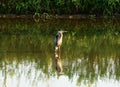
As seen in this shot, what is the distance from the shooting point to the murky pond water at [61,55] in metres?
11.2

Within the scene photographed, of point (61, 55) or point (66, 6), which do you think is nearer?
point (61, 55)

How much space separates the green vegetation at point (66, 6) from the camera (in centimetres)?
2323

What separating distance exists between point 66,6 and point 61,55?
32.3 feet

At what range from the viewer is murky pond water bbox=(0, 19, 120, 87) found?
1123cm

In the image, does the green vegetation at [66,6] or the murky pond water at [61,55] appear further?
the green vegetation at [66,6]

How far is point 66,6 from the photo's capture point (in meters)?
23.4

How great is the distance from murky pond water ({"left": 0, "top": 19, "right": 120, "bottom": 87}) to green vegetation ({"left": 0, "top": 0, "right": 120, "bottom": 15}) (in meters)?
2.92

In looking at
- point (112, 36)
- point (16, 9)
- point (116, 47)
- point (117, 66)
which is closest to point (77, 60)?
point (117, 66)

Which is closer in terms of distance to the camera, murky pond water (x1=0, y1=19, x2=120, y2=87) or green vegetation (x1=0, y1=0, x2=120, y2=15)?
murky pond water (x1=0, y1=19, x2=120, y2=87)

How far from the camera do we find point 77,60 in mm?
13273

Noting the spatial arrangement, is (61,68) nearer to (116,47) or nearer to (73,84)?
(73,84)

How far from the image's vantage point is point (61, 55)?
1380 cm

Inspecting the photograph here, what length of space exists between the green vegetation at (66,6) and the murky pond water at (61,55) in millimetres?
2917

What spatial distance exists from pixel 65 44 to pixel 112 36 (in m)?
2.44
